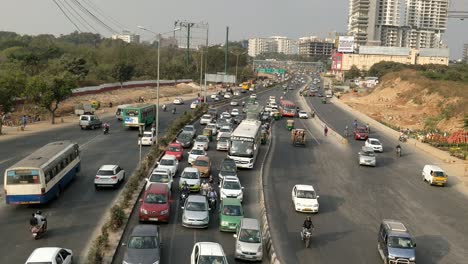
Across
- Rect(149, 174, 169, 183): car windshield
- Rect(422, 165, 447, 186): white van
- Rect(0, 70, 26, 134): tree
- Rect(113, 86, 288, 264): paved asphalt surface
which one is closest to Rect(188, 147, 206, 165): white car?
Rect(113, 86, 288, 264): paved asphalt surface

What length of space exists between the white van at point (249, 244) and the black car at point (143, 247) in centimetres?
320

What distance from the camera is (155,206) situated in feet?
75.9

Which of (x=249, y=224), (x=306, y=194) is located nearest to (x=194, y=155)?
(x=306, y=194)

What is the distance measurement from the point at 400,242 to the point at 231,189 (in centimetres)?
1044

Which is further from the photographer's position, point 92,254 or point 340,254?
point 340,254

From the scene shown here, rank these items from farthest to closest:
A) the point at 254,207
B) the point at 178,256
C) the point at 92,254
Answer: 1. the point at 254,207
2. the point at 178,256
3. the point at 92,254

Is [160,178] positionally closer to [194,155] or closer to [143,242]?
[194,155]

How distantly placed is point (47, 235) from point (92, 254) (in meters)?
4.98

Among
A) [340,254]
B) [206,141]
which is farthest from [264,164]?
[340,254]

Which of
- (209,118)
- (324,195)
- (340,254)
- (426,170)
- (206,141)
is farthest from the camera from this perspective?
(209,118)

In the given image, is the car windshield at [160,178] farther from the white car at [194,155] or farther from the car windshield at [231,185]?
the white car at [194,155]

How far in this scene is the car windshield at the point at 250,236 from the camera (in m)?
19.5

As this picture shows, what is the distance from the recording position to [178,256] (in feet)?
63.9

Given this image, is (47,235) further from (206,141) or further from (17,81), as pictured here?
(17,81)
